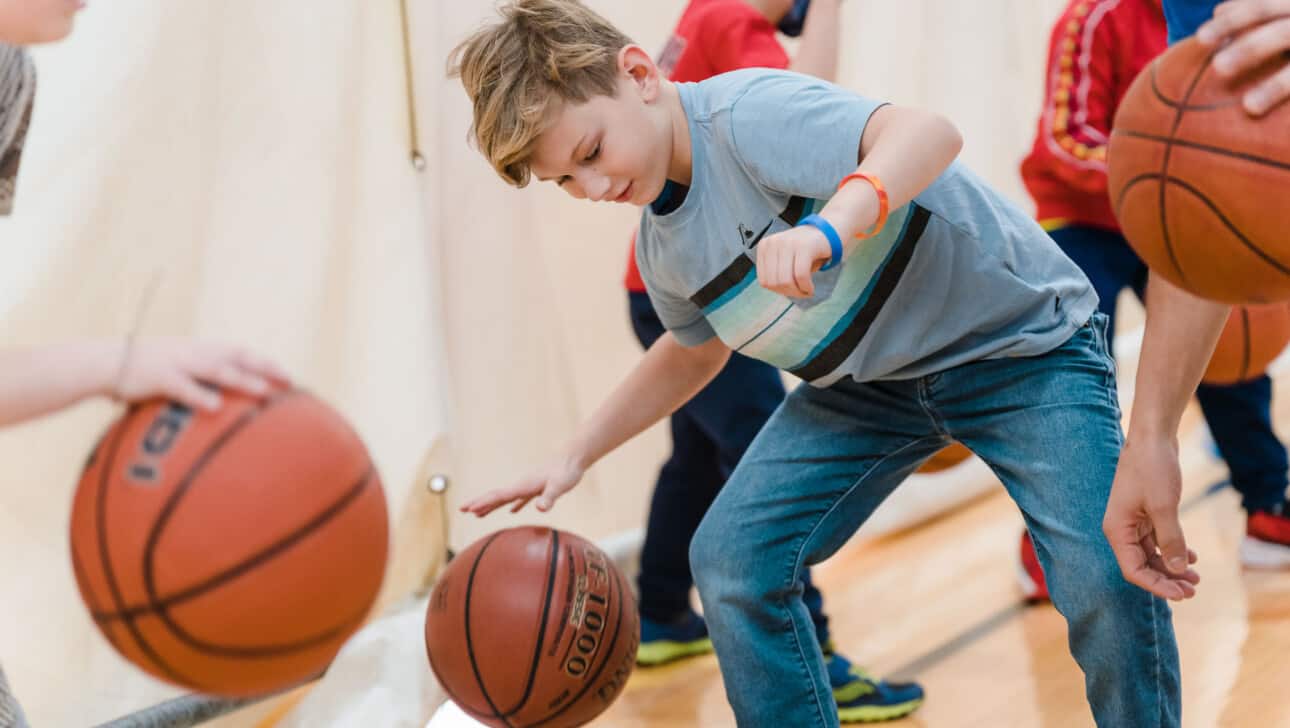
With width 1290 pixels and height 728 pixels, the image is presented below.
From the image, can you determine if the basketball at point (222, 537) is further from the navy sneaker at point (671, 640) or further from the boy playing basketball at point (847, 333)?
the navy sneaker at point (671, 640)

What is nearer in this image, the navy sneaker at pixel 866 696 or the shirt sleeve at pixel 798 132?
the shirt sleeve at pixel 798 132

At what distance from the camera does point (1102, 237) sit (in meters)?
2.63

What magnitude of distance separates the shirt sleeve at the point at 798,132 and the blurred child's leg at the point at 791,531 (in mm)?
349

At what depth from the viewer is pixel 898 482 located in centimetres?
192

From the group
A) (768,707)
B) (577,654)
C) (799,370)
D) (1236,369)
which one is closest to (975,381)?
(799,370)

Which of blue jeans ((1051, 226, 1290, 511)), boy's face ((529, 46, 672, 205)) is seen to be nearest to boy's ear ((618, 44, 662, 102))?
boy's face ((529, 46, 672, 205))

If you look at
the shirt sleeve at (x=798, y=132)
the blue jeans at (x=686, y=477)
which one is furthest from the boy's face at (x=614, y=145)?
the blue jeans at (x=686, y=477)

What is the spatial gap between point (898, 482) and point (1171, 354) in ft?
1.61

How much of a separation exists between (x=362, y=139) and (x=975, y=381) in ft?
4.86

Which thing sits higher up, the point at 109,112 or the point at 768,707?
the point at 109,112

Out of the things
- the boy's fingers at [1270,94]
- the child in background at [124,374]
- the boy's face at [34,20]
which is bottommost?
the child in background at [124,374]

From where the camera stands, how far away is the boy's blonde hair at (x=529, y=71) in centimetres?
167

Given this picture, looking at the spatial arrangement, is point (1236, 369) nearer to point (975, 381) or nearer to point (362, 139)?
point (975, 381)

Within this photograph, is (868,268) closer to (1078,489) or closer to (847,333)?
(847,333)
